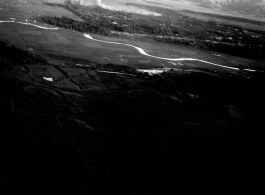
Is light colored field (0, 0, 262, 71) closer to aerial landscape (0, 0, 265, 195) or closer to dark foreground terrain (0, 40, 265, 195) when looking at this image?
aerial landscape (0, 0, 265, 195)

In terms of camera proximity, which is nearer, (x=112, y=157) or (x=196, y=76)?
(x=112, y=157)

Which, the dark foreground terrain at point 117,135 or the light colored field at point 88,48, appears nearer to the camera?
the dark foreground terrain at point 117,135

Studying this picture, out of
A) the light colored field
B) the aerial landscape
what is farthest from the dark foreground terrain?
the light colored field

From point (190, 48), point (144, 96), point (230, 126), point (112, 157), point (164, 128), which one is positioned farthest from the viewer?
point (190, 48)

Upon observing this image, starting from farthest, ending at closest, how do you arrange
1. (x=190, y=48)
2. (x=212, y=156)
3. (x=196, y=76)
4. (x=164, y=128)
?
(x=190, y=48), (x=196, y=76), (x=164, y=128), (x=212, y=156)

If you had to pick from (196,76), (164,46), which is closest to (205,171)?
(196,76)

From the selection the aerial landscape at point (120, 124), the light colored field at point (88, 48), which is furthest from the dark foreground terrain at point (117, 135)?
the light colored field at point (88, 48)

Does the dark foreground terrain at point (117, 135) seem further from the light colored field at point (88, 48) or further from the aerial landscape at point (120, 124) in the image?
the light colored field at point (88, 48)

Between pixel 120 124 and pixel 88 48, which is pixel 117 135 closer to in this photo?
pixel 120 124

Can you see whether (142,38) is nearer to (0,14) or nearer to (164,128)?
(0,14)
